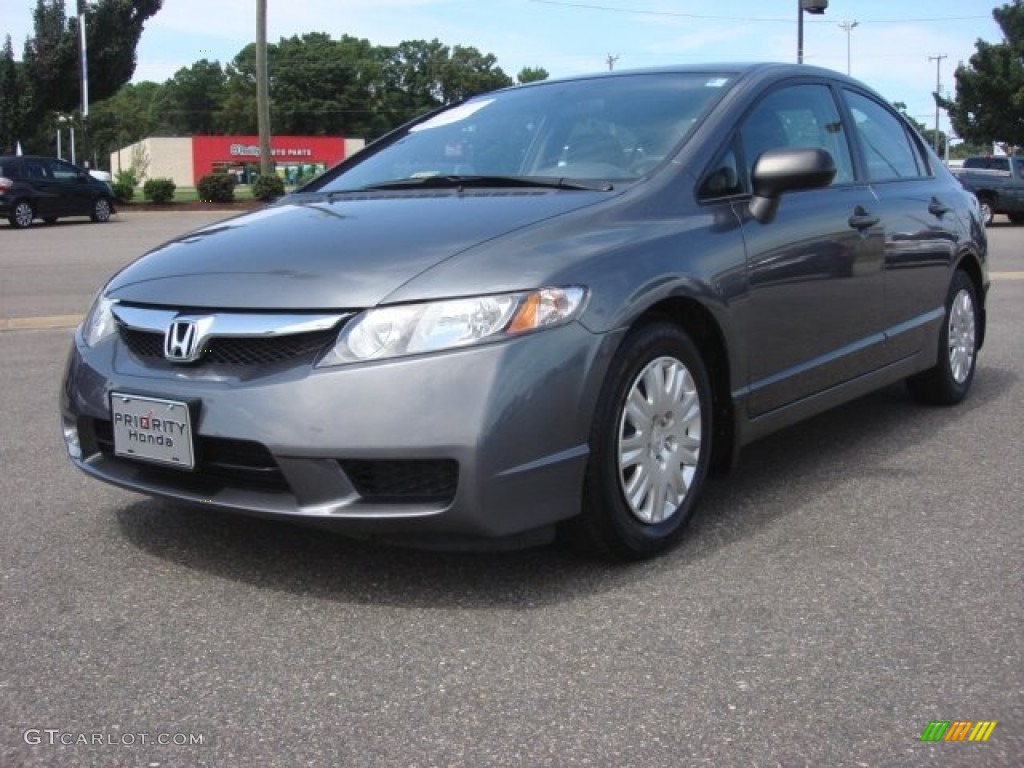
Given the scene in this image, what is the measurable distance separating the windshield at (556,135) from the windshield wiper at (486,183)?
0.07 feet

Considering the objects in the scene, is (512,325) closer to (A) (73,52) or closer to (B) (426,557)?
(B) (426,557)

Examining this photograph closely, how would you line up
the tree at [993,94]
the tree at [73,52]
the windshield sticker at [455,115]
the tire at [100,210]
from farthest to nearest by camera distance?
1. the tree at [73,52]
2. the tree at [993,94]
3. the tire at [100,210]
4. the windshield sticker at [455,115]

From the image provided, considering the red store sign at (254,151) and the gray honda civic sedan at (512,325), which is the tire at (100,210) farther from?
the red store sign at (254,151)

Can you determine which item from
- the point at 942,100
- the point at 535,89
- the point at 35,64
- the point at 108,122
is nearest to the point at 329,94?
the point at 108,122

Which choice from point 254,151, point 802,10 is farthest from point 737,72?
point 254,151

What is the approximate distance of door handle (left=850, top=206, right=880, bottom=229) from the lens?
4352 millimetres

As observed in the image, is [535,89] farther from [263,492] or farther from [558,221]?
[263,492]

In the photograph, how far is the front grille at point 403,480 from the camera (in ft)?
9.33

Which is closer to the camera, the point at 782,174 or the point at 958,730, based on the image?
the point at 958,730

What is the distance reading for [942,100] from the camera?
4331 centimetres

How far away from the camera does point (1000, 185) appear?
25.2 meters

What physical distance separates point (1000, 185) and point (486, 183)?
2452 centimetres

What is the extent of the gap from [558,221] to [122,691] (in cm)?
168

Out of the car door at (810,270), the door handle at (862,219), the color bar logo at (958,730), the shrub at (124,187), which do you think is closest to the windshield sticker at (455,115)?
the car door at (810,270)
